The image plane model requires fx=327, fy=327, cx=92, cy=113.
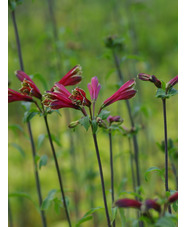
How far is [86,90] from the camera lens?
2869mm

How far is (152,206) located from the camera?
0.52 metres

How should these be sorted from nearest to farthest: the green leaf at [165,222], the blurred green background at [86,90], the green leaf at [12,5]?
the green leaf at [165,222] < the green leaf at [12,5] < the blurred green background at [86,90]

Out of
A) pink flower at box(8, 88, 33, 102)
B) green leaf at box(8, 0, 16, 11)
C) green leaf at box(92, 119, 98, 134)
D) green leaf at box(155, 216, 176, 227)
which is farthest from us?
green leaf at box(8, 0, 16, 11)

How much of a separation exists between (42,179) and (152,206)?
2356mm

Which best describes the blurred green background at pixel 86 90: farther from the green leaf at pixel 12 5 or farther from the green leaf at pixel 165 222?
the green leaf at pixel 165 222

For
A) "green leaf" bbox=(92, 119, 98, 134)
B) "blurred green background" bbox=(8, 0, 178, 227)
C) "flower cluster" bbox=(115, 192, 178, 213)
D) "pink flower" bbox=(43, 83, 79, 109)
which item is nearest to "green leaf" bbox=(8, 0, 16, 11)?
"blurred green background" bbox=(8, 0, 178, 227)

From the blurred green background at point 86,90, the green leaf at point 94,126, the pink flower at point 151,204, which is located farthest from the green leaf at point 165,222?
the blurred green background at point 86,90

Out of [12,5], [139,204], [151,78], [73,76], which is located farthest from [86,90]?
[139,204]

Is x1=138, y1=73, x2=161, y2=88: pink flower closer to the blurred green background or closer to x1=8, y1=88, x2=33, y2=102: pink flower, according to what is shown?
x1=8, y1=88, x2=33, y2=102: pink flower

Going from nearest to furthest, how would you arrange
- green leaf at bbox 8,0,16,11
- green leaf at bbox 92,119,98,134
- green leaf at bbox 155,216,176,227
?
1. green leaf at bbox 155,216,176,227
2. green leaf at bbox 92,119,98,134
3. green leaf at bbox 8,0,16,11

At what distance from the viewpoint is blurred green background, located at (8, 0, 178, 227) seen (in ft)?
6.02

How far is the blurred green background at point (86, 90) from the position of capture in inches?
72.3
